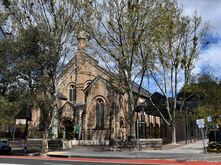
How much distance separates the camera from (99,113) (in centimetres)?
4956

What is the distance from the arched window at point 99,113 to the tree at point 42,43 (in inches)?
591

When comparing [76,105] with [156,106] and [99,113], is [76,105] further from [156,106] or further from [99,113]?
[156,106]

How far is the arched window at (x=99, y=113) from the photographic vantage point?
49225 millimetres

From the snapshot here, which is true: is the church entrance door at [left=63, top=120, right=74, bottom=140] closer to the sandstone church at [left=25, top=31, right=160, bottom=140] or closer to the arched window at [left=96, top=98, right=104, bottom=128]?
the sandstone church at [left=25, top=31, right=160, bottom=140]

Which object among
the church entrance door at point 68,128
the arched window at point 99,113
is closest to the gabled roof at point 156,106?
the arched window at point 99,113

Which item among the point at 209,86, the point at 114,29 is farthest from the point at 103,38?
the point at 209,86

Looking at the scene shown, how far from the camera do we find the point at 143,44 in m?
34.1

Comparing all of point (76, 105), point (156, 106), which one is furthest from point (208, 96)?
point (76, 105)

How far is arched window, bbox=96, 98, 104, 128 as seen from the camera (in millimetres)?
49225

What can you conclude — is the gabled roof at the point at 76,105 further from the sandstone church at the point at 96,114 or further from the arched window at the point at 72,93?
the arched window at the point at 72,93

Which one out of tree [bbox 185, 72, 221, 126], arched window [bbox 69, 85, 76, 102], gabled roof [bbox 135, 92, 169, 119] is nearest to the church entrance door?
arched window [bbox 69, 85, 76, 102]

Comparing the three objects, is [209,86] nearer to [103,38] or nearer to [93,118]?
[93,118]

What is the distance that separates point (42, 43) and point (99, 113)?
755 inches

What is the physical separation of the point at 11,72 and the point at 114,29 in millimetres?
9640
